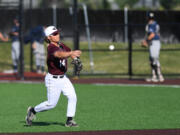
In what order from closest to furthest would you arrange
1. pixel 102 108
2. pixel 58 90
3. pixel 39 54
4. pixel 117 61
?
1. pixel 58 90
2. pixel 102 108
3. pixel 39 54
4. pixel 117 61

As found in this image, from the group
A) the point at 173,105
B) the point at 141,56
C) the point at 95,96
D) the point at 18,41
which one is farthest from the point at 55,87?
the point at 141,56

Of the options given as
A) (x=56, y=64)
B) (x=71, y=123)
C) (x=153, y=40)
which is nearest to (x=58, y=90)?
(x=56, y=64)

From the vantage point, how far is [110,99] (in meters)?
15.7

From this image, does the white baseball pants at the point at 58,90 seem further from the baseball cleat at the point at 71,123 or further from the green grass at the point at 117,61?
the green grass at the point at 117,61

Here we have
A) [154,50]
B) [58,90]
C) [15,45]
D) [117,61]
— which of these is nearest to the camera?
[58,90]

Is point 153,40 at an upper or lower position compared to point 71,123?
upper

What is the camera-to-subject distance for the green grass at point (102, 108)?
11016 mm

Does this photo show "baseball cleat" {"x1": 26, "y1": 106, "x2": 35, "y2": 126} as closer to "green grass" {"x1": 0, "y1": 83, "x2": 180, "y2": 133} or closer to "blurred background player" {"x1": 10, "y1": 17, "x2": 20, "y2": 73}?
"green grass" {"x1": 0, "y1": 83, "x2": 180, "y2": 133}

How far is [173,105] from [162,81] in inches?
258

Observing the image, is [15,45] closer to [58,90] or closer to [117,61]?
[117,61]

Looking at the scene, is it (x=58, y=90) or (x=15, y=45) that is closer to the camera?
(x=58, y=90)

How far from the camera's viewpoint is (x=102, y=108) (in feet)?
45.2

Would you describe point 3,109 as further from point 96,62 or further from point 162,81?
point 96,62

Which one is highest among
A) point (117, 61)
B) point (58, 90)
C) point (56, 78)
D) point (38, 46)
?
point (38, 46)
